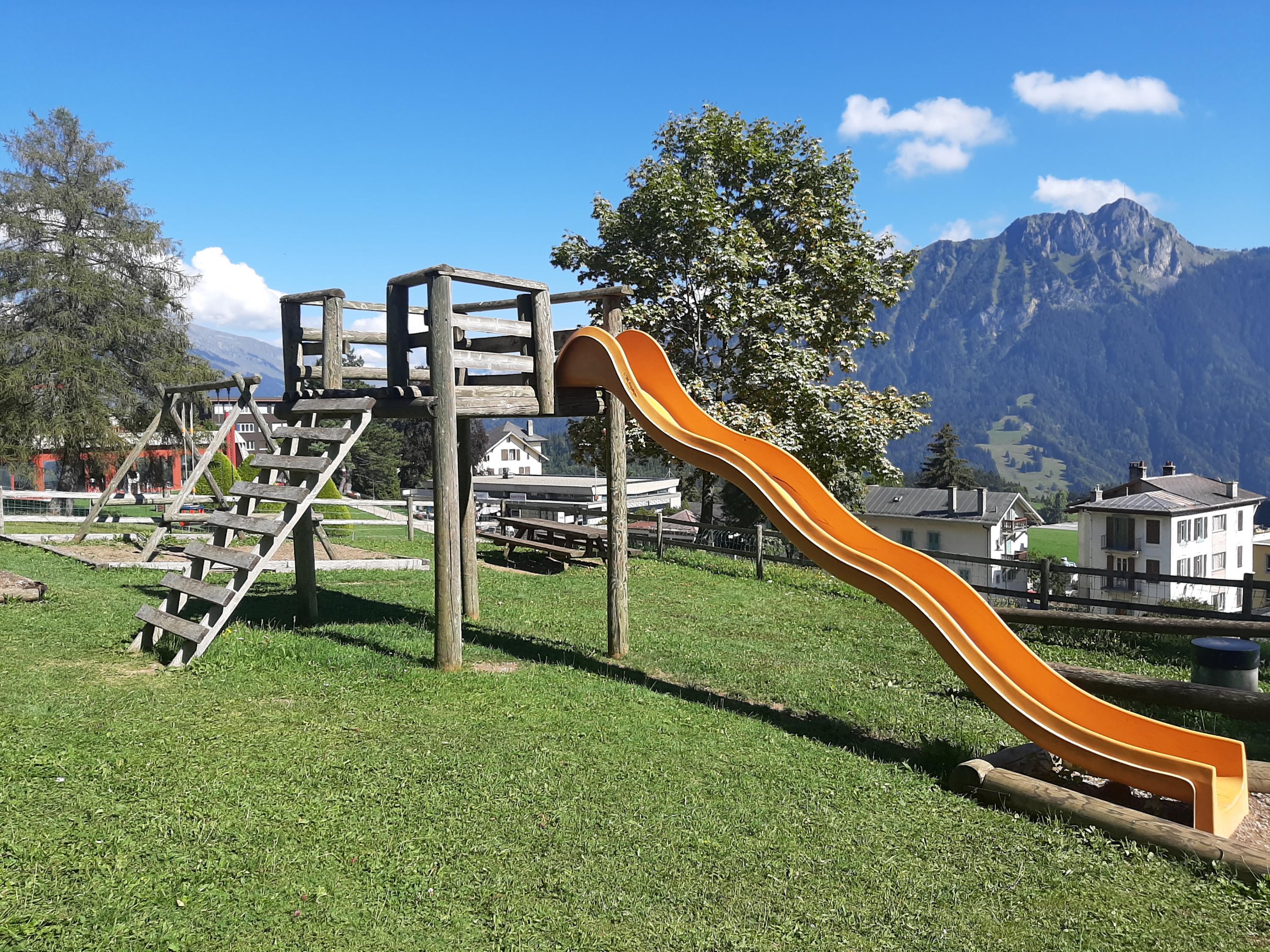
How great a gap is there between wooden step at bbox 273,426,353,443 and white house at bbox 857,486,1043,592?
67.4 m

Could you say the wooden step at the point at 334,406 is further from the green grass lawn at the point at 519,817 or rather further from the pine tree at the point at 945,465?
the pine tree at the point at 945,465

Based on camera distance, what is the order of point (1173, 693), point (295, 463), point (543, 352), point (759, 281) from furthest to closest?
1. point (759, 281)
2. point (543, 352)
3. point (295, 463)
4. point (1173, 693)

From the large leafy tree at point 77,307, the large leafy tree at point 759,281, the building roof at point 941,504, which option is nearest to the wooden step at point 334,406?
the large leafy tree at point 759,281

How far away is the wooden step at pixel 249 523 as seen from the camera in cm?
820

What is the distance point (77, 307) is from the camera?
31781mm

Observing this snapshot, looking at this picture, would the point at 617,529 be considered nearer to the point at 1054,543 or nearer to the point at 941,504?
the point at 941,504

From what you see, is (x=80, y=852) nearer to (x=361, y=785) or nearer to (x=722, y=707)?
(x=361, y=785)

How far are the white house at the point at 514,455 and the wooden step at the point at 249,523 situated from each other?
98.6m

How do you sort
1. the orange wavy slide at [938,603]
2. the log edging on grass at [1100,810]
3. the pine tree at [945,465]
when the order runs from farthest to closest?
the pine tree at [945,465], the orange wavy slide at [938,603], the log edging on grass at [1100,810]

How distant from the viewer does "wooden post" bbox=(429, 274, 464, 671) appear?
8367 mm

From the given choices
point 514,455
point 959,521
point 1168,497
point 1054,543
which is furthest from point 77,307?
point 1054,543

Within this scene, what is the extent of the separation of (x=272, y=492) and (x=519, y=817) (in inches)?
193

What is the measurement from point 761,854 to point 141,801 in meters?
3.60

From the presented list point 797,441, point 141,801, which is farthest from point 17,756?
point 797,441
